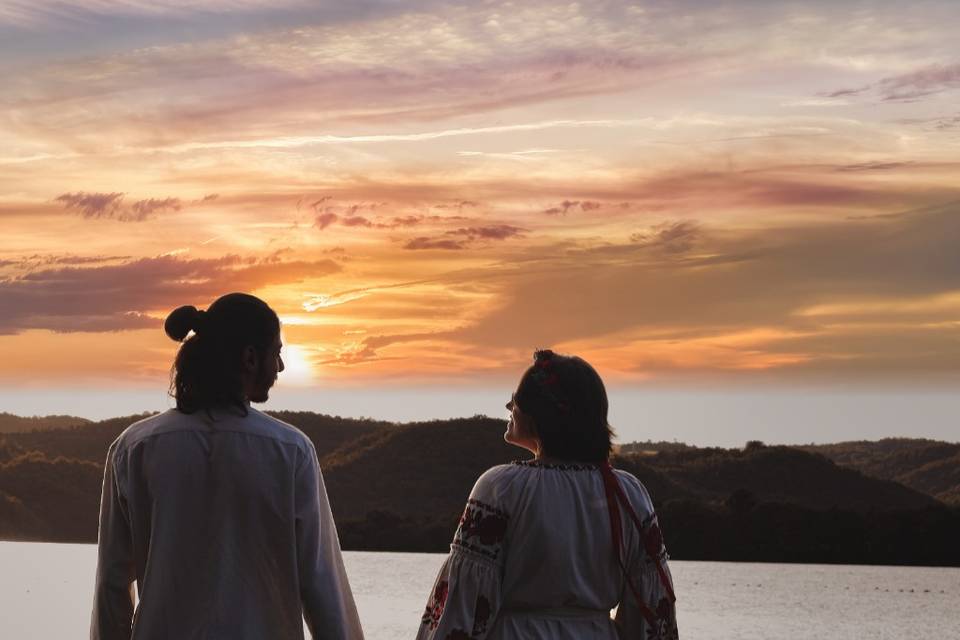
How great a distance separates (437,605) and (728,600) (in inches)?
1044

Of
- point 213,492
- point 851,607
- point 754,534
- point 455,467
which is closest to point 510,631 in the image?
point 213,492

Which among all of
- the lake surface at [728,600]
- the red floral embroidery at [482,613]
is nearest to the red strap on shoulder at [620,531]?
the red floral embroidery at [482,613]

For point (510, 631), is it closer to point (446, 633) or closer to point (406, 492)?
point (446, 633)

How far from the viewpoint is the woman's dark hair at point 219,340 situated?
3.73 metres

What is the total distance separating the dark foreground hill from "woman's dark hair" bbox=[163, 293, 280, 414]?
38.6 meters

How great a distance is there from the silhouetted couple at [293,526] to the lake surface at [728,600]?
56.5ft

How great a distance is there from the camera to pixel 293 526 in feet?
12.4

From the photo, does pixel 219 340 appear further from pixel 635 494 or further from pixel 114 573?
pixel 635 494

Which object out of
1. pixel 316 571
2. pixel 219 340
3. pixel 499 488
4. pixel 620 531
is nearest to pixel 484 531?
pixel 499 488

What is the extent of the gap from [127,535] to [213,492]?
30 centimetres

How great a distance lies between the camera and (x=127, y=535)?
3861mm

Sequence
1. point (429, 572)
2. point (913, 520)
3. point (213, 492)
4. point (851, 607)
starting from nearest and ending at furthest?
point (213, 492), point (851, 607), point (429, 572), point (913, 520)

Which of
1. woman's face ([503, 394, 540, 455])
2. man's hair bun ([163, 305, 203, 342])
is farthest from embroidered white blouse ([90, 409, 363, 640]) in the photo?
woman's face ([503, 394, 540, 455])

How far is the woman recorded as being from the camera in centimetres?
391
